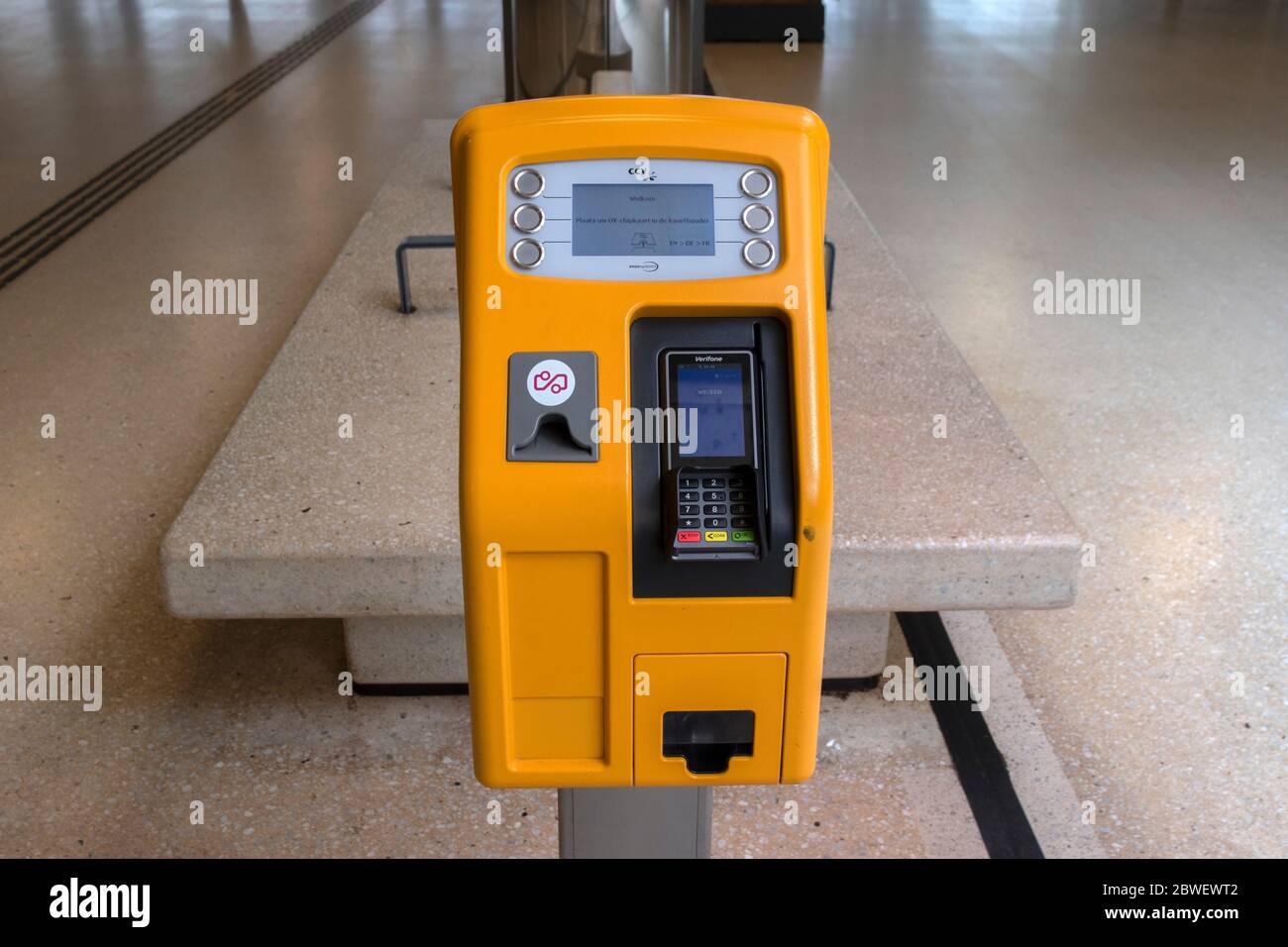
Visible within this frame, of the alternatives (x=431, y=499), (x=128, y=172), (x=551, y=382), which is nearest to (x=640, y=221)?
(x=551, y=382)

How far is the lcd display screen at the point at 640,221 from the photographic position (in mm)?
1070

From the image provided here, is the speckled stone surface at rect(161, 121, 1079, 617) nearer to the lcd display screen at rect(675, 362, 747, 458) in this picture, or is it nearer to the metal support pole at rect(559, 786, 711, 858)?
the metal support pole at rect(559, 786, 711, 858)

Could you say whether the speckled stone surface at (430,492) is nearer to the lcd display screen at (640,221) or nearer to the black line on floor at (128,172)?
the lcd display screen at (640,221)

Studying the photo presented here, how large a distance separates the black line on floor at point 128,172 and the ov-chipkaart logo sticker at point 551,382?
358 cm

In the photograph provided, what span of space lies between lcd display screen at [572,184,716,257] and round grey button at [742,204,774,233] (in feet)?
0.10

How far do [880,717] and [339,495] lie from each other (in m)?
1.04

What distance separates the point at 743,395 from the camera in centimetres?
107

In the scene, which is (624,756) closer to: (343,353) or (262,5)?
(343,353)

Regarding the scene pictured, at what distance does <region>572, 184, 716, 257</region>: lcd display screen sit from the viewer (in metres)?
1.07

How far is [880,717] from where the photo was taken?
7.18ft

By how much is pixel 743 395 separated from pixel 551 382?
0.56 feet

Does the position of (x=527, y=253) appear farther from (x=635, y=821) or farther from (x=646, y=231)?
(x=635, y=821)

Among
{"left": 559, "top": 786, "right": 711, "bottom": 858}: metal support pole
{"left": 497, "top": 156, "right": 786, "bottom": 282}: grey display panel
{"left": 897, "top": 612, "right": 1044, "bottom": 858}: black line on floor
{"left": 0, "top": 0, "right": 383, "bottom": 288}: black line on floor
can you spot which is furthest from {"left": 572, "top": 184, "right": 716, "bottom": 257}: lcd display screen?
{"left": 0, "top": 0, "right": 383, "bottom": 288}: black line on floor
